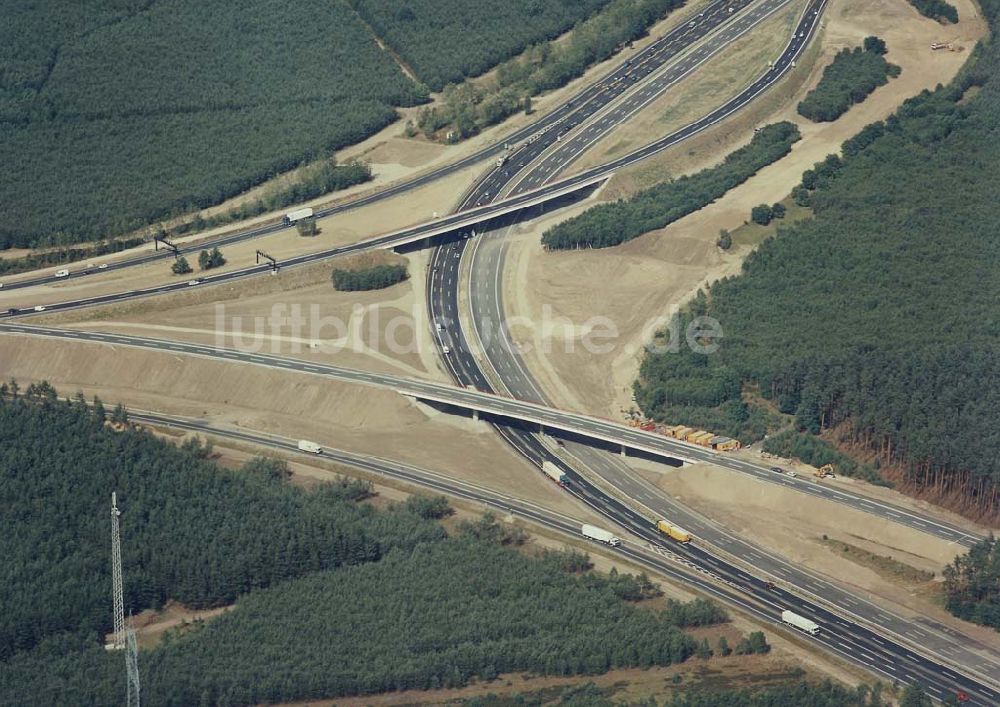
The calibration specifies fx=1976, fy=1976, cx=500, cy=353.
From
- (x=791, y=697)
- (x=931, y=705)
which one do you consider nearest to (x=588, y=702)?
(x=791, y=697)

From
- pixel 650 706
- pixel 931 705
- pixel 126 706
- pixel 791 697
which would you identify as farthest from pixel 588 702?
pixel 126 706

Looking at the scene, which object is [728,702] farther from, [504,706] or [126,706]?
[126,706]

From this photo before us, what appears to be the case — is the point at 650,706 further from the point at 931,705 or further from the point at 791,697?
the point at 931,705

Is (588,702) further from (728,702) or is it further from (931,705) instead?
(931,705)

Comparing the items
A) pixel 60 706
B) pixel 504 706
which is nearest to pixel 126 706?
pixel 60 706

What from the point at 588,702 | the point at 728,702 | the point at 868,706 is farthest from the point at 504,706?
the point at 868,706
